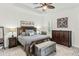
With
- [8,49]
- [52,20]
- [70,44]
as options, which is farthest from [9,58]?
[70,44]

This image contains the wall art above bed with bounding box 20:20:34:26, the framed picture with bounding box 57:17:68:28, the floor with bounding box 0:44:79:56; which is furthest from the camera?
the framed picture with bounding box 57:17:68:28

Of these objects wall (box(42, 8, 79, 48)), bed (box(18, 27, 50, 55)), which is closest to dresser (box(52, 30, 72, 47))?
wall (box(42, 8, 79, 48))

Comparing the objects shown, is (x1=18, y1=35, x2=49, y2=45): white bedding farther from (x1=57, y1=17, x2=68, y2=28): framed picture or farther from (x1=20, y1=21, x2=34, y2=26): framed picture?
(x1=57, y1=17, x2=68, y2=28): framed picture

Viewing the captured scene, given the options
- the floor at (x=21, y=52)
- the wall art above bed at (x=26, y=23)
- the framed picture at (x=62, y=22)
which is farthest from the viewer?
the framed picture at (x=62, y=22)

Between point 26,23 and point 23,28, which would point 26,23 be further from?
point 23,28

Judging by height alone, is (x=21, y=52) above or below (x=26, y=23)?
below

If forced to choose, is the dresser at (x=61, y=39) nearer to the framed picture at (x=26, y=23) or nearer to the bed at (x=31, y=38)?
the bed at (x=31, y=38)

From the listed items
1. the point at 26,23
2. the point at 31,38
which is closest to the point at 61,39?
the point at 31,38

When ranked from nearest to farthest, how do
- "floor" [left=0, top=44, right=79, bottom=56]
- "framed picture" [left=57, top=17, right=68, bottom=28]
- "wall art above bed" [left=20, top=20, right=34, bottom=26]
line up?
1. "floor" [left=0, top=44, right=79, bottom=56]
2. "wall art above bed" [left=20, top=20, right=34, bottom=26]
3. "framed picture" [left=57, top=17, right=68, bottom=28]

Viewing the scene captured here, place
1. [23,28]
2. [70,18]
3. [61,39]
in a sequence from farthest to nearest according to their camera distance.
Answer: [61,39] → [70,18] → [23,28]

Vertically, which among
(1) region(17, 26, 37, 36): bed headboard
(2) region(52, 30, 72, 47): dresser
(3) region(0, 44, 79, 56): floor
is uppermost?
(1) region(17, 26, 37, 36): bed headboard

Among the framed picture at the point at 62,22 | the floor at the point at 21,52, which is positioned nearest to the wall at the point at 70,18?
the framed picture at the point at 62,22

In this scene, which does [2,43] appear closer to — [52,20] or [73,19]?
[52,20]

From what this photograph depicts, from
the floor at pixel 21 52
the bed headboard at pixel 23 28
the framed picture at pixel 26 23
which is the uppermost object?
the framed picture at pixel 26 23
